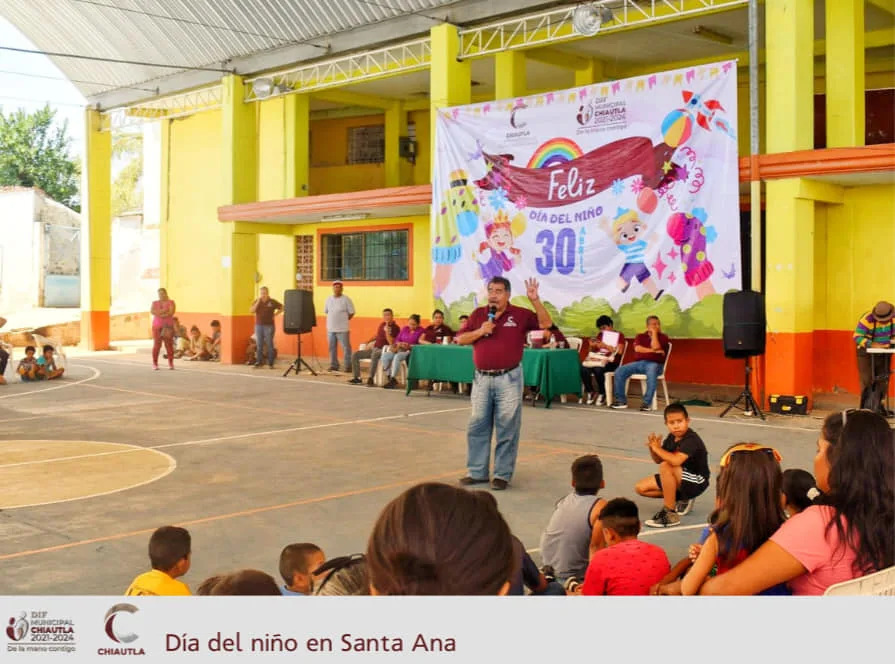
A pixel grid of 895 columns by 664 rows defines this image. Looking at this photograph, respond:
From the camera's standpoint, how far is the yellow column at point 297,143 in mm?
23016

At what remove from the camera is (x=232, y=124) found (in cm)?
2270

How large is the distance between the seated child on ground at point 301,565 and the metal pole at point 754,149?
33.6 ft

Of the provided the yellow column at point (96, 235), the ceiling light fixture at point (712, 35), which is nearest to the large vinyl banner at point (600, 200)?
the ceiling light fixture at point (712, 35)

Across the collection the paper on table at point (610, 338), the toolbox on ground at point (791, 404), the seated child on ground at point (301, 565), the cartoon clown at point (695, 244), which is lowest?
the toolbox on ground at point (791, 404)

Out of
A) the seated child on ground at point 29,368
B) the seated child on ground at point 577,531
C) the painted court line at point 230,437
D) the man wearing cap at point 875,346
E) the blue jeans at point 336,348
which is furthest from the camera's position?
the blue jeans at point 336,348

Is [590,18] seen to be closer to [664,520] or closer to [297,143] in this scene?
[297,143]

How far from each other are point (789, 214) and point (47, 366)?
13.0m

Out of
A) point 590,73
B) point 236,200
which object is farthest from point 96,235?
point 590,73

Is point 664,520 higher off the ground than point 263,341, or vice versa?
point 263,341

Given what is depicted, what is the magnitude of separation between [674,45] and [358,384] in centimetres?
795

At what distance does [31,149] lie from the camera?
16.0 metres

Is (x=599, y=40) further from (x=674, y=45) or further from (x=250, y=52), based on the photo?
(x=250, y=52)

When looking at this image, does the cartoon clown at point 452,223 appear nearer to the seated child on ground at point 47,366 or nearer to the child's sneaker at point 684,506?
the seated child on ground at point 47,366

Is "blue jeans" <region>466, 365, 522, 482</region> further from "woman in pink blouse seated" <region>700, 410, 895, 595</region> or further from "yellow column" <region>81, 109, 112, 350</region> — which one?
"yellow column" <region>81, 109, 112, 350</region>
